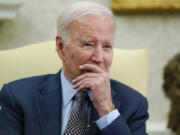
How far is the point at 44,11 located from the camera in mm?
3104

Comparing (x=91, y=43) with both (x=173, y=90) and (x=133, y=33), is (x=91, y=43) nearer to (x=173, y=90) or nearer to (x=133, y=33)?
(x=173, y=90)

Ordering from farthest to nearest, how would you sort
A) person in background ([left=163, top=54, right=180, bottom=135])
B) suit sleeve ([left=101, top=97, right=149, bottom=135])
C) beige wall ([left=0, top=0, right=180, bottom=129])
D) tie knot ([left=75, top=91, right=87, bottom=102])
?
beige wall ([left=0, top=0, right=180, bottom=129])
tie knot ([left=75, top=91, right=87, bottom=102])
suit sleeve ([left=101, top=97, right=149, bottom=135])
person in background ([left=163, top=54, right=180, bottom=135])

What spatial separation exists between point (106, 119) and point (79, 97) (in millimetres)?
171

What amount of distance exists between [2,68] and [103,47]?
626 mm

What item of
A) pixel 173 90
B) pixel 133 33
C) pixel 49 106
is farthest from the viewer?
pixel 133 33

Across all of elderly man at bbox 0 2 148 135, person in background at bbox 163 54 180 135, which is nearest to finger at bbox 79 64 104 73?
elderly man at bbox 0 2 148 135

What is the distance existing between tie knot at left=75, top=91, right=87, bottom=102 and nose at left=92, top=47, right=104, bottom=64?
0.55ft

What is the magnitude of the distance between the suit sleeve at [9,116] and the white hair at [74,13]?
353mm

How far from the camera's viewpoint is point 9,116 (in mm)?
Answer: 1809

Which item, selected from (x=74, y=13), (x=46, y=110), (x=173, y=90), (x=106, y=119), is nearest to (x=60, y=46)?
(x=74, y=13)

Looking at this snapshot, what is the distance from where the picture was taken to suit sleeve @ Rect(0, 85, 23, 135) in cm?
179

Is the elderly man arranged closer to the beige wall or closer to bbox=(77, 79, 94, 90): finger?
bbox=(77, 79, 94, 90): finger

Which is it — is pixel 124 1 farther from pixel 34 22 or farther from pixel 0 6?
pixel 0 6

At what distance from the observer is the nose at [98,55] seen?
179 centimetres
